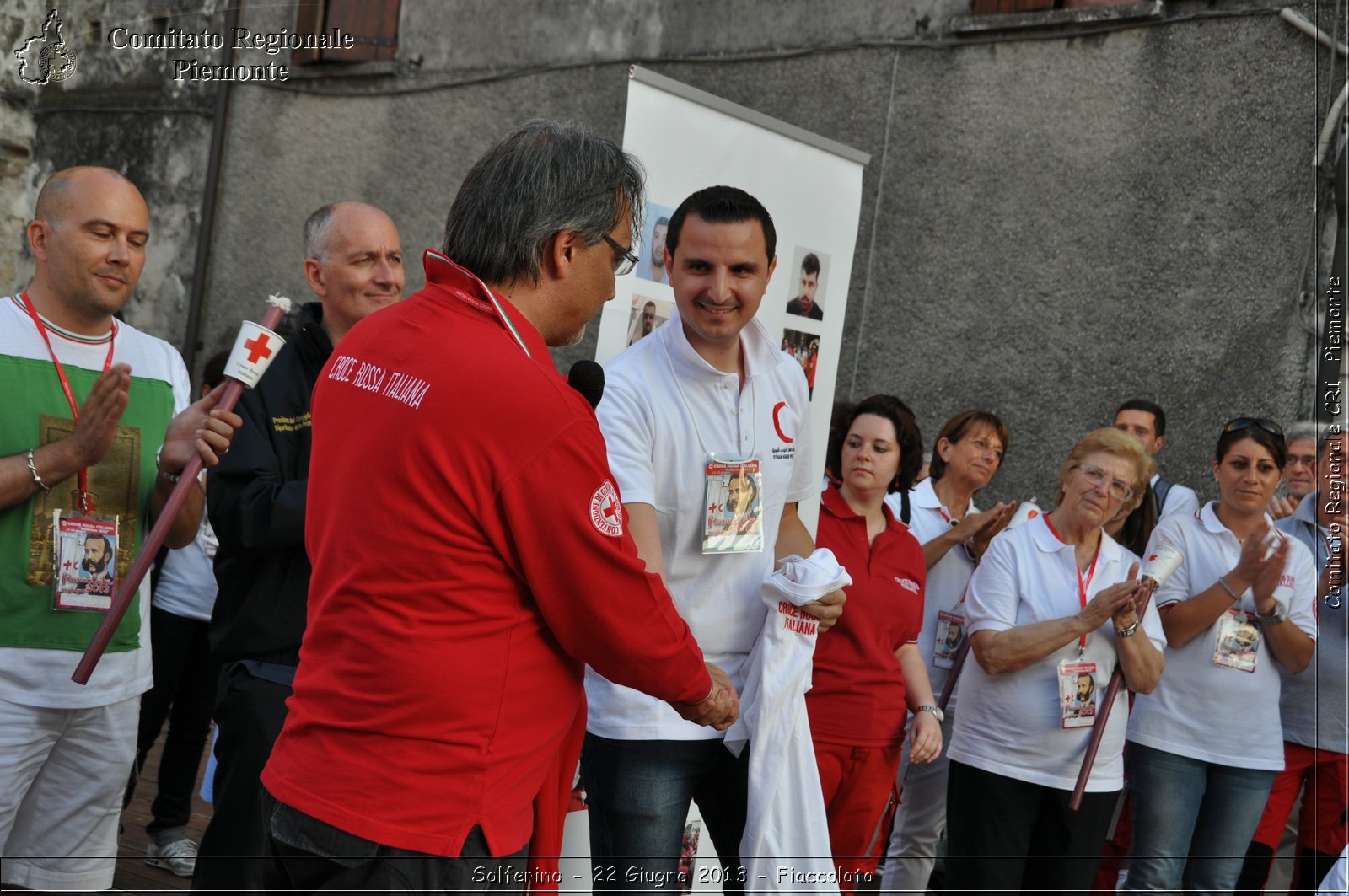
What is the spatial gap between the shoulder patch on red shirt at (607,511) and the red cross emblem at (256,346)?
1.45 metres

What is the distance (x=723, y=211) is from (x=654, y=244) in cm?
93

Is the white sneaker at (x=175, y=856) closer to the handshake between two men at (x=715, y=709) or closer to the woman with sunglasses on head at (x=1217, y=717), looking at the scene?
the handshake between two men at (x=715, y=709)

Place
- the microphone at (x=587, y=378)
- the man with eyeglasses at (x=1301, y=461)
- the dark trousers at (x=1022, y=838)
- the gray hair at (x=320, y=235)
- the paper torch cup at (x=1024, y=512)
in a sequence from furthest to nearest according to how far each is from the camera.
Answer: the paper torch cup at (x=1024, y=512) < the man with eyeglasses at (x=1301, y=461) < the dark trousers at (x=1022, y=838) < the gray hair at (x=320, y=235) < the microphone at (x=587, y=378)

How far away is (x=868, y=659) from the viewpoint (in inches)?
170

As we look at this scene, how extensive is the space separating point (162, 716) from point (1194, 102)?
19.8 feet

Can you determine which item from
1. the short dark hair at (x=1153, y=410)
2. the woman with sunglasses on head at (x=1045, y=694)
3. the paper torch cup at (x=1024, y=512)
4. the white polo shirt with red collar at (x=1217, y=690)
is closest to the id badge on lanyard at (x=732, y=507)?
the woman with sunglasses on head at (x=1045, y=694)

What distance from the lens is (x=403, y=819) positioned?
6.02ft

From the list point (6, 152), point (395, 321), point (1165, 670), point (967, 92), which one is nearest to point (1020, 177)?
point (967, 92)

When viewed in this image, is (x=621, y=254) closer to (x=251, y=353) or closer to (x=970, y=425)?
(x=251, y=353)

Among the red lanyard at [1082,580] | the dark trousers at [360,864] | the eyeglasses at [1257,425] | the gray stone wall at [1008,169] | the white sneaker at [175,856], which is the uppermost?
the gray stone wall at [1008,169]

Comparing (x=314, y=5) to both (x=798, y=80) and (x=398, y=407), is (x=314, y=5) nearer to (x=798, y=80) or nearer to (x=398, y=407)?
(x=798, y=80)

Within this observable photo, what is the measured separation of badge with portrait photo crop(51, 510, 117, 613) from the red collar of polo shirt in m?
1.56

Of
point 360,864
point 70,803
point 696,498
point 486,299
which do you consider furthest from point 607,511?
point 70,803

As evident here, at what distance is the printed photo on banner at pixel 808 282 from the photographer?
473cm
